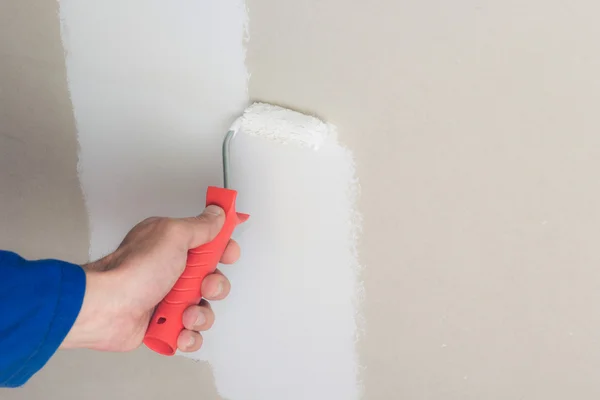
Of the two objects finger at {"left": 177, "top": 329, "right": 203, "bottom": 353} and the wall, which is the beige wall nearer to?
the wall

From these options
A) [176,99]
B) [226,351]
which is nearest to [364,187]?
[176,99]

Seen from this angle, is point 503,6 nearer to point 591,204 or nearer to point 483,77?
point 483,77

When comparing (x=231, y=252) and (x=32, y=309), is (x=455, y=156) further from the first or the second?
(x=32, y=309)

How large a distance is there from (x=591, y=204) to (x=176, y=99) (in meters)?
0.59

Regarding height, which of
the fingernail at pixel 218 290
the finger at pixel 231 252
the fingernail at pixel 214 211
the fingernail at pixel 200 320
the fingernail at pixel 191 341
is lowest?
the fingernail at pixel 191 341

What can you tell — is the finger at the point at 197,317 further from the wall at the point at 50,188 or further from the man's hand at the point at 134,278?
the wall at the point at 50,188

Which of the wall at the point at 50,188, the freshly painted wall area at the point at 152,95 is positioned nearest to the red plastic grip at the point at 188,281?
the freshly painted wall area at the point at 152,95

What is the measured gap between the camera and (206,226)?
2.36 ft

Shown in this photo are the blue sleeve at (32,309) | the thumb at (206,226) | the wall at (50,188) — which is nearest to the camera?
the blue sleeve at (32,309)

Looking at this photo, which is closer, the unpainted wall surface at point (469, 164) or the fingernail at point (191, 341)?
the unpainted wall surface at point (469, 164)

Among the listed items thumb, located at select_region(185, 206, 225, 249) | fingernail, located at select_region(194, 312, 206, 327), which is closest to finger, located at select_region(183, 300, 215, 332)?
fingernail, located at select_region(194, 312, 206, 327)

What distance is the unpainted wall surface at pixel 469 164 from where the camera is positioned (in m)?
0.61

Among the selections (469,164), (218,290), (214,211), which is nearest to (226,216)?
(214,211)

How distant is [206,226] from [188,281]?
4.1 inches
